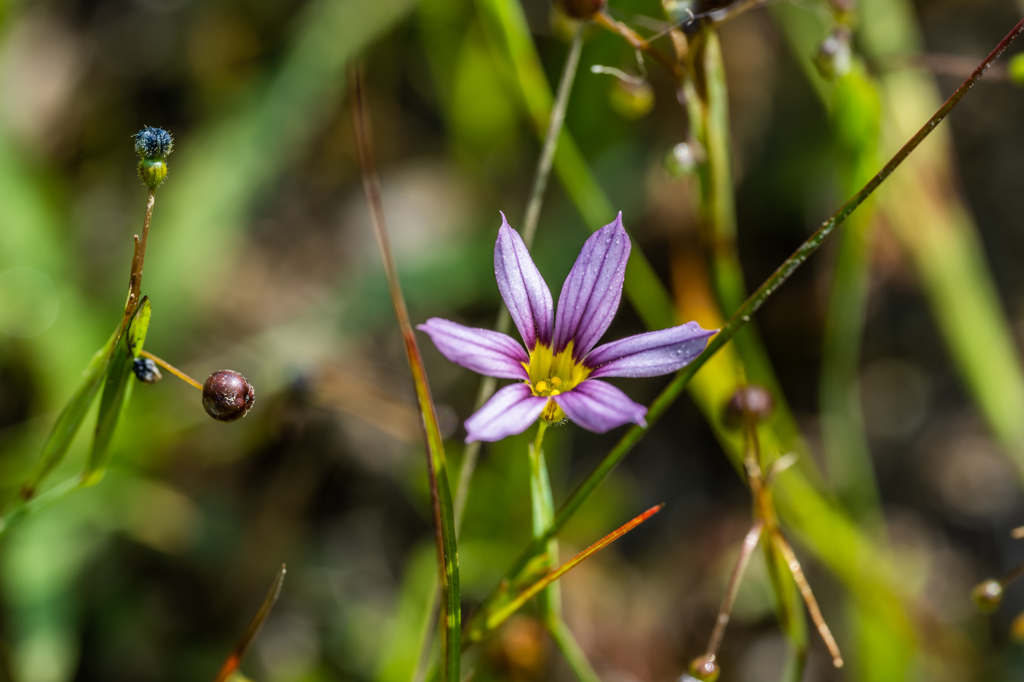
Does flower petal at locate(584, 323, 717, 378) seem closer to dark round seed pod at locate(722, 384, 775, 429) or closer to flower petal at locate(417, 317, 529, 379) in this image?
flower petal at locate(417, 317, 529, 379)

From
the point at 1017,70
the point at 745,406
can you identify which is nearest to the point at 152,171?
the point at 745,406

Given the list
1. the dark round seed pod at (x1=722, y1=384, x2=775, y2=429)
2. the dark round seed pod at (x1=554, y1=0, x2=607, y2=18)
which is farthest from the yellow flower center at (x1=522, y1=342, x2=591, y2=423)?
the dark round seed pod at (x1=554, y1=0, x2=607, y2=18)

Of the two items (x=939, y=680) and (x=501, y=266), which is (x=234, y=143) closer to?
(x=501, y=266)

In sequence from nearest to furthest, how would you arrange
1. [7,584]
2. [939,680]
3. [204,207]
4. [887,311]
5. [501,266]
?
[501,266] → [7,584] → [939,680] → [204,207] → [887,311]

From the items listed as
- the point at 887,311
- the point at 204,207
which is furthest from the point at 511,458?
the point at 887,311

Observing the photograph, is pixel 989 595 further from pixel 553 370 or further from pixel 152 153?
pixel 152 153
